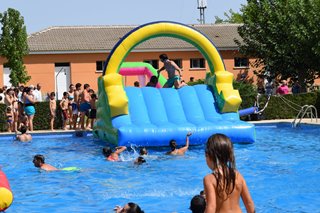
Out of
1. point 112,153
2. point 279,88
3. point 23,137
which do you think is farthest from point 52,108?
point 279,88

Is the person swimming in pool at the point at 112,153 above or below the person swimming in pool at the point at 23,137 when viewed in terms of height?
below

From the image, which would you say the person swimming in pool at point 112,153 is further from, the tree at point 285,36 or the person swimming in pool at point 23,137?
the tree at point 285,36

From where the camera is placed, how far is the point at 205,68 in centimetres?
3303

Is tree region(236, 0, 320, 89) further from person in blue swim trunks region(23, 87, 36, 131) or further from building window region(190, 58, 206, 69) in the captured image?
person in blue swim trunks region(23, 87, 36, 131)

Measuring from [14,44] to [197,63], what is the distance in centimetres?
1025

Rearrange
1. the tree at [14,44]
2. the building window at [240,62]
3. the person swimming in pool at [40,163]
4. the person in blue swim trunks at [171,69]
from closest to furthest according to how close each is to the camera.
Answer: the person swimming in pool at [40,163] → the person in blue swim trunks at [171,69] → the tree at [14,44] → the building window at [240,62]

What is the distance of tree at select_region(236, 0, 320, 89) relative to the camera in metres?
24.0

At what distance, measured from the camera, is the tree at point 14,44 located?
2864 centimetres

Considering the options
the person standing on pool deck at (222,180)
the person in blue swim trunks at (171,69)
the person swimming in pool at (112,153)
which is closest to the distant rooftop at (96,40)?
the person in blue swim trunks at (171,69)

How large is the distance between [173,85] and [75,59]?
16789mm

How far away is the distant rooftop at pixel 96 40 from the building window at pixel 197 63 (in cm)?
101

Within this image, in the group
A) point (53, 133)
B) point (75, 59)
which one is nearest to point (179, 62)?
point (75, 59)

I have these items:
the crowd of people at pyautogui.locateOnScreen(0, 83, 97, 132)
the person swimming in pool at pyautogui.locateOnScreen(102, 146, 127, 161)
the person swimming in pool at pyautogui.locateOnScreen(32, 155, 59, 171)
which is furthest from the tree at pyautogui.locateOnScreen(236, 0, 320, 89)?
the person swimming in pool at pyautogui.locateOnScreen(32, 155, 59, 171)

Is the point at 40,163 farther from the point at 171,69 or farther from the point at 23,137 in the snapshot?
the point at 171,69
